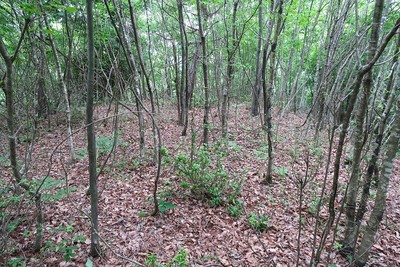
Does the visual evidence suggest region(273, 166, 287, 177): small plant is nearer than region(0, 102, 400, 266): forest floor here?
No

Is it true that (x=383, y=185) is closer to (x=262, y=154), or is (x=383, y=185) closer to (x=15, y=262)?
(x=262, y=154)

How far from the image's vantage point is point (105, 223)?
3.64 meters

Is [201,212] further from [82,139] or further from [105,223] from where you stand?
[82,139]

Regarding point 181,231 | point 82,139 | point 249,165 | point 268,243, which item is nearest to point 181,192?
point 181,231

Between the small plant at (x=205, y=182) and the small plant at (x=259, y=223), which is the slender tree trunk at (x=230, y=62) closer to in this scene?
the small plant at (x=205, y=182)

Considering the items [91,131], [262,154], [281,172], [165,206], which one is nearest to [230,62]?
[262,154]

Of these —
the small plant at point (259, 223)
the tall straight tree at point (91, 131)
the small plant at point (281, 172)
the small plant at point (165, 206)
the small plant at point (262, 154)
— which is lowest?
the small plant at point (259, 223)

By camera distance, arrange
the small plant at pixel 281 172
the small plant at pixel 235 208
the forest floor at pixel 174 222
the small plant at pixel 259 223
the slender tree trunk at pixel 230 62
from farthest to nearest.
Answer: the slender tree trunk at pixel 230 62, the small plant at pixel 281 172, the small plant at pixel 235 208, the small plant at pixel 259 223, the forest floor at pixel 174 222

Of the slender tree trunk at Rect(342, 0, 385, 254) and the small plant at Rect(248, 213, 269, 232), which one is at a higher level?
the slender tree trunk at Rect(342, 0, 385, 254)

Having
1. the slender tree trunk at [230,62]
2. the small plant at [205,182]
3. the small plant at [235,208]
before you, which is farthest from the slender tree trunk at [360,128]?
the slender tree trunk at [230,62]

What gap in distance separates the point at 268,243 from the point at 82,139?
6852 millimetres

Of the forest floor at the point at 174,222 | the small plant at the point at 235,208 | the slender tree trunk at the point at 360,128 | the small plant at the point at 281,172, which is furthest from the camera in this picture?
Result: the small plant at the point at 281,172

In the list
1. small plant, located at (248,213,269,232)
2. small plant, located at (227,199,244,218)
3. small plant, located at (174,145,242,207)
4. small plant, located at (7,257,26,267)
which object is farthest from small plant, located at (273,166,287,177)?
small plant, located at (7,257,26,267)

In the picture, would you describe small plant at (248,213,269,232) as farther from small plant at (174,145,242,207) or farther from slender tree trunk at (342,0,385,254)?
slender tree trunk at (342,0,385,254)
